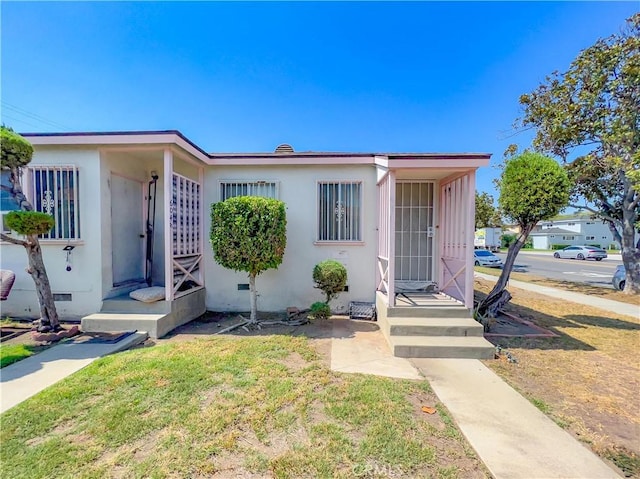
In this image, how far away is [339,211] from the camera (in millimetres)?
6449

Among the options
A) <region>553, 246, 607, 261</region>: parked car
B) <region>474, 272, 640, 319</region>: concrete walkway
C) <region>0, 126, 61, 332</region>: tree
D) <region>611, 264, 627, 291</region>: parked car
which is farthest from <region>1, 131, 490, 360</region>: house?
<region>553, 246, 607, 261</region>: parked car

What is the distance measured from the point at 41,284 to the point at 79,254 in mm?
902

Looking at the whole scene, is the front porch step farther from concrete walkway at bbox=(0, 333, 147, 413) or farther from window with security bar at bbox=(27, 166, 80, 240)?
window with security bar at bbox=(27, 166, 80, 240)

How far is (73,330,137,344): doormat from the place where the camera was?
176 inches

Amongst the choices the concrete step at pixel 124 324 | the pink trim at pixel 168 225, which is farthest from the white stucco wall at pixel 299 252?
the concrete step at pixel 124 324

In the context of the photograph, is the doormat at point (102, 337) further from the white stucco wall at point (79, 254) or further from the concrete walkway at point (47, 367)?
the white stucco wall at point (79, 254)

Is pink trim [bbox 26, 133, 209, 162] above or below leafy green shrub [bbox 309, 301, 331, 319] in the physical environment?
above

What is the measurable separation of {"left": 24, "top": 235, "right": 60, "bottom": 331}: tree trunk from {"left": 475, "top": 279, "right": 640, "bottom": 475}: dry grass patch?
295 inches

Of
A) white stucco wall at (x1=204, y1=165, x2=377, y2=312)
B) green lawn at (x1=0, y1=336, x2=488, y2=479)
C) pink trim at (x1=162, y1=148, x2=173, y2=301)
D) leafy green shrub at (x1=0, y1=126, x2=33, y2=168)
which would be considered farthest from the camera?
white stucco wall at (x1=204, y1=165, x2=377, y2=312)

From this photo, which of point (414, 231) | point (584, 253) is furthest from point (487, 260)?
point (414, 231)

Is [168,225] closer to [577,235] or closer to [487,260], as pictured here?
[487,260]

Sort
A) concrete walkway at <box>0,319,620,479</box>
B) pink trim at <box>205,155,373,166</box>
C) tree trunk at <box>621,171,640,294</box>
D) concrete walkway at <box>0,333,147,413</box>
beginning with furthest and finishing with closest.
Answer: tree trunk at <box>621,171,640,294</box> → pink trim at <box>205,155,373,166</box> → concrete walkway at <box>0,333,147,413</box> → concrete walkway at <box>0,319,620,479</box>

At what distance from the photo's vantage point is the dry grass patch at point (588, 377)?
100 inches

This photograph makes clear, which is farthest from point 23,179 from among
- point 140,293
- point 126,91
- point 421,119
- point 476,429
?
point 421,119
